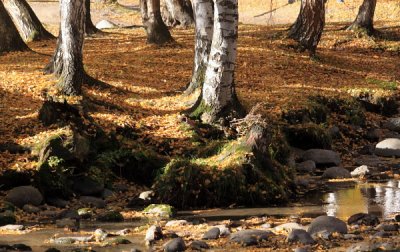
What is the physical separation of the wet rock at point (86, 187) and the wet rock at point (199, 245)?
3.88 meters

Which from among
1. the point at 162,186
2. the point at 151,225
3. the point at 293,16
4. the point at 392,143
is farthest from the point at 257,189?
the point at 293,16

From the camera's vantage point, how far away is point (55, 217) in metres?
11.4

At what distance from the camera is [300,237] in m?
9.36

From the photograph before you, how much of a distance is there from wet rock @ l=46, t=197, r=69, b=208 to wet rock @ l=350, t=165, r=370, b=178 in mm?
5127

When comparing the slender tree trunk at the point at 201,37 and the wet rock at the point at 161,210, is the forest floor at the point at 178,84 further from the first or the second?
the slender tree trunk at the point at 201,37

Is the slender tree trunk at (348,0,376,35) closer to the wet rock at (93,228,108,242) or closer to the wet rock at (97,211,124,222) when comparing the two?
the wet rock at (97,211,124,222)

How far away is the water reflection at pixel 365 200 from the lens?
1143 centimetres

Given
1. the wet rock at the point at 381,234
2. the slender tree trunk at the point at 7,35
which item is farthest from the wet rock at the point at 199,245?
the slender tree trunk at the point at 7,35

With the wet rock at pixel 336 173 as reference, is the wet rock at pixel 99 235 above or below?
above

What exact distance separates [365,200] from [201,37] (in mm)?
5828

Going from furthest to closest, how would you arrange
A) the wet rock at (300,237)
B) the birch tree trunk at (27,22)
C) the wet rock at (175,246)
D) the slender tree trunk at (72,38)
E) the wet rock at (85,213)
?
the birch tree trunk at (27,22) → the slender tree trunk at (72,38) → the wet rock at (85,213) → the wet rock at (300,237) → the wet rock at (175,246)

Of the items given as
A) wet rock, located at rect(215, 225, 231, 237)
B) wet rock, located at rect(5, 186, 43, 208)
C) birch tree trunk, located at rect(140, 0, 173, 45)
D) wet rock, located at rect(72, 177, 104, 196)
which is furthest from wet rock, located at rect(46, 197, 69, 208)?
birch tree trunk, located at rect(140, 0, 173, 45)

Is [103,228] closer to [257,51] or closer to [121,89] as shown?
[121,89]

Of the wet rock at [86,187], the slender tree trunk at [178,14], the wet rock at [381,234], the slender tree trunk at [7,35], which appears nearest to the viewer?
the wet rock at [381,234]
